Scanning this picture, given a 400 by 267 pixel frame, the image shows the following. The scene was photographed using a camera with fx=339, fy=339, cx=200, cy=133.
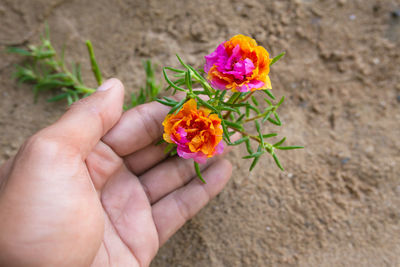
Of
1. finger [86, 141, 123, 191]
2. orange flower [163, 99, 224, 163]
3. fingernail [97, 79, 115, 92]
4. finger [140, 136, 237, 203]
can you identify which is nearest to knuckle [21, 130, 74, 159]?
finger [86, 141, 123, 191]

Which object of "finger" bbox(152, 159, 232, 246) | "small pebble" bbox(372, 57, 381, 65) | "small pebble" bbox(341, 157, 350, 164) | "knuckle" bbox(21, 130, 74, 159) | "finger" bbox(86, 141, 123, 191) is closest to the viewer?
"knuckle" bbox(21, 130, 74, 159)

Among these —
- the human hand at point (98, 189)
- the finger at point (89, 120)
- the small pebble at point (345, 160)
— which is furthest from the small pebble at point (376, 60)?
the finger at point (89, 120)

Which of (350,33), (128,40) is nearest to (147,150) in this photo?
(128,40)

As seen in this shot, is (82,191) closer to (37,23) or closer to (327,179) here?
(327,179)

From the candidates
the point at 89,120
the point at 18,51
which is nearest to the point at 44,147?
the point at 89,120

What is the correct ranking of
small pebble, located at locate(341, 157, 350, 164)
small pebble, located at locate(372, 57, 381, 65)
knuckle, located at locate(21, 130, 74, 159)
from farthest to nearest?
small pebble, located at locate(372, 57, 381, 65), small pebble, located at locate(341, 157, 350, 164), knuckle, located at locate(21, 130, 74, 159)

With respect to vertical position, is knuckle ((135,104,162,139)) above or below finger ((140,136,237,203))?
above

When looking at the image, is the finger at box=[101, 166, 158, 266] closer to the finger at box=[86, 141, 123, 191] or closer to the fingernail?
the finger at box=[86, 141, 123, 191]
